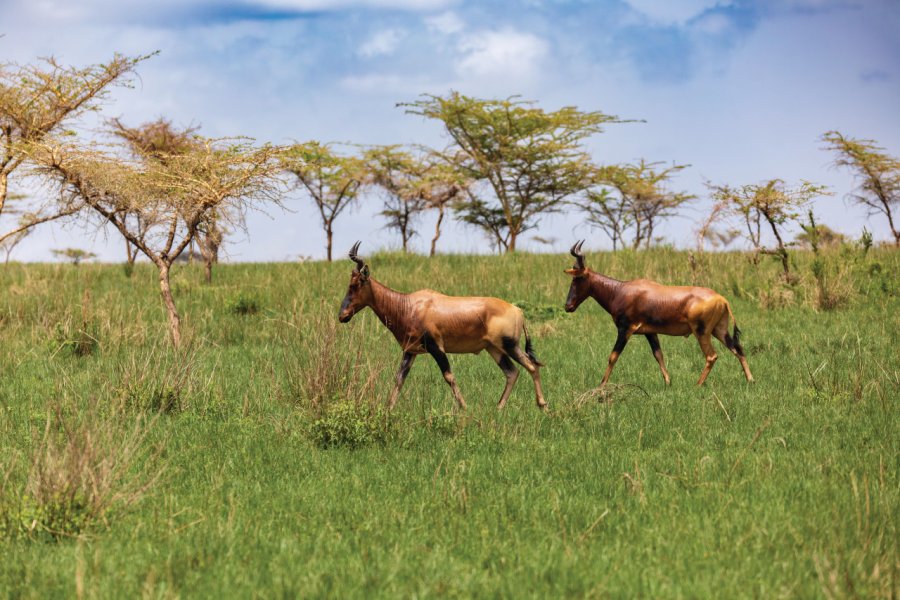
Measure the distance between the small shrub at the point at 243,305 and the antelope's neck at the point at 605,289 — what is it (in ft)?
31.8

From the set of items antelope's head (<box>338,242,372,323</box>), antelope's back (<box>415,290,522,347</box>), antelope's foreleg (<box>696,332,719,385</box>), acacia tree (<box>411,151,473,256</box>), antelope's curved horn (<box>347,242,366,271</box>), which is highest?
acacia tree (<box>411,151,473,256</box>)

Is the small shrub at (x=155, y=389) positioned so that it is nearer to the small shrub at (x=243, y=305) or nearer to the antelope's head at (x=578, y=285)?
the antelope's head at (x=578, y=285)

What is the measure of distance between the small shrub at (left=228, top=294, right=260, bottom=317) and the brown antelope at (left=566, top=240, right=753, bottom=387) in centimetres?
967

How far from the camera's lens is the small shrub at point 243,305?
681 inches

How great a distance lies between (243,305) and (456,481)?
Answer: 12397mm

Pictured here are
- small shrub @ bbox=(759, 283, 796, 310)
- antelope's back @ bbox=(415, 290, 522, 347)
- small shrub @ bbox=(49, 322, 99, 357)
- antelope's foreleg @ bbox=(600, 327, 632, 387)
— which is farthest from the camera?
small shrub @ bbox=(759, 283, 796, 310)

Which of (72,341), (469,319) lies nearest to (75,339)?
(72,341)

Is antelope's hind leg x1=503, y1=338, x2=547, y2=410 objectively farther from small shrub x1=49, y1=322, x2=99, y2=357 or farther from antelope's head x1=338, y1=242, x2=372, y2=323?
small shrub x1=49, y1=322, x2=99, y2=357

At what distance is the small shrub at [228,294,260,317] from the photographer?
17.3 m

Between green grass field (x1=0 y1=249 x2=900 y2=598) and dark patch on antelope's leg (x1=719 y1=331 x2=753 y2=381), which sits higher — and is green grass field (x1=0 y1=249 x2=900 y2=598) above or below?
below

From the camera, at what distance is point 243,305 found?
17422mm

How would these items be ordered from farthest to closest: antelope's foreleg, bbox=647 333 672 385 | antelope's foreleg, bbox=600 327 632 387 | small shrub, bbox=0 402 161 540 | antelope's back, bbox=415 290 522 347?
antelope's foreleg, bbox=647 333 672 385 < antelope's foreleg, bbox=600 327 632 387 < antelope's back, bbox=415 290 522 347 < small shrub, bbox=0 402 161 540

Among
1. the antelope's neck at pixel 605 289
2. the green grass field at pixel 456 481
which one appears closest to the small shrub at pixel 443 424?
the green grass field at pixel 456 481

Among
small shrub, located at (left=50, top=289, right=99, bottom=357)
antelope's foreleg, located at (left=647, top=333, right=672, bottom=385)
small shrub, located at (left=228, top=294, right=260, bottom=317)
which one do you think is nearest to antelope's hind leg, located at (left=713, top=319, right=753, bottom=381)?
antelope's foreleg, located at (left=647, top=333, right=672, bottom=385)
